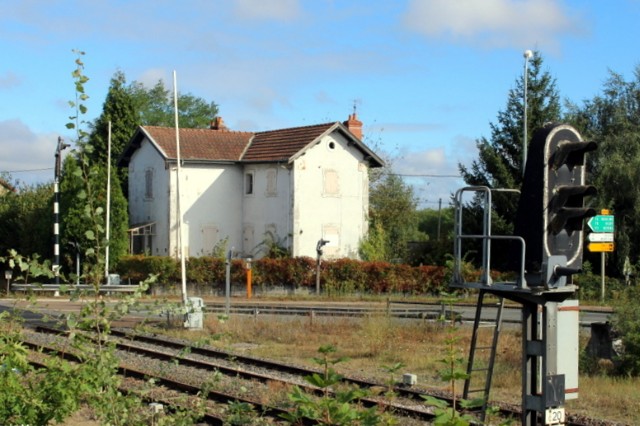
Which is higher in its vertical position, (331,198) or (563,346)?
(331,198)

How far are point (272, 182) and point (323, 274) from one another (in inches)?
325

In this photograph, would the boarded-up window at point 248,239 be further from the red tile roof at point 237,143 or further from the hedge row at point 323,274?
the hedge row at point 323,274

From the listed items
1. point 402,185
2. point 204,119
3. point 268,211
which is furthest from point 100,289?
point 204,119

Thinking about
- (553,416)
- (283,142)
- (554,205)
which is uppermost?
(283,142)

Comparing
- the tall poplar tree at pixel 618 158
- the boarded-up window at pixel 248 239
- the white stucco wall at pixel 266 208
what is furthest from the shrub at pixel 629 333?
the boarded-up window at pixel 248 239

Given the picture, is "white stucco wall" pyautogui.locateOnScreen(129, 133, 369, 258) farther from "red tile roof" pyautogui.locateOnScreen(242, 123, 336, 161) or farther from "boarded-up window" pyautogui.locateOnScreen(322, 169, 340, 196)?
"red tile roof" pyautogui.locateOnScreen(242, 123, 336, 161)

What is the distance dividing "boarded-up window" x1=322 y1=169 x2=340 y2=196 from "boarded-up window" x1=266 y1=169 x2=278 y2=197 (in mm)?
2517

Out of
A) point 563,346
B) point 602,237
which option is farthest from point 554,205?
→ point 602,237

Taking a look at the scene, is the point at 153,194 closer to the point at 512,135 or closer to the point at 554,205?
the point at 512,135

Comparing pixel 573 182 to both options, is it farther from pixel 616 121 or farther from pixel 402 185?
pixel 402 185

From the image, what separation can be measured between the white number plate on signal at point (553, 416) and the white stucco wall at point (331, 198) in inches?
1537

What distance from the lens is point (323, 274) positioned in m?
41.9

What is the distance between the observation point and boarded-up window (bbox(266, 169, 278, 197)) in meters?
48.2

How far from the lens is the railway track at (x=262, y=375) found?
475 inches
